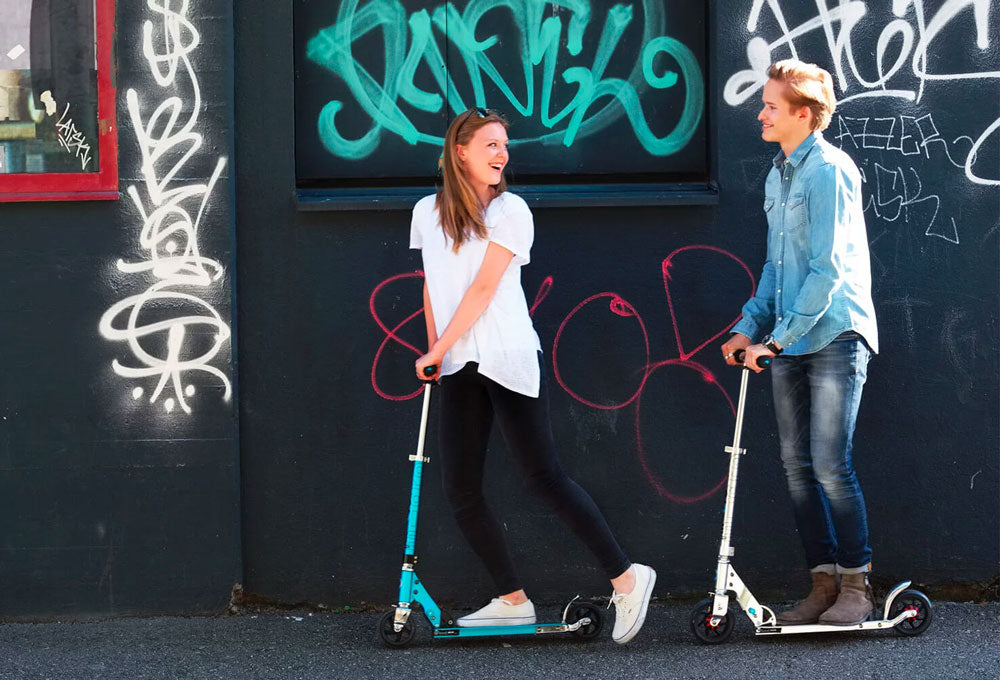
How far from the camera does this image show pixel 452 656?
4.49m

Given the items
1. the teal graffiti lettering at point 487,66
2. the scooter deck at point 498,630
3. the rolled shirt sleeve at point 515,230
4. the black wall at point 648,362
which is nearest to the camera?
the rolled shirt sleeve at point 515,230

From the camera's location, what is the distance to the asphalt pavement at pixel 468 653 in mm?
4301

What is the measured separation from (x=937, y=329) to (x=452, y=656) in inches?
92.8

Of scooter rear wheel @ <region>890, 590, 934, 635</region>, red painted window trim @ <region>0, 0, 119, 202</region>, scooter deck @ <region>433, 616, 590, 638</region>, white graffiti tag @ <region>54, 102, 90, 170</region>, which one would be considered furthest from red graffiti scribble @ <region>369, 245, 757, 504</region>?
white graffiti tag @ <region>54, 102, 90, 170</region>

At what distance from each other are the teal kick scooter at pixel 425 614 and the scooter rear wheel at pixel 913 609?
1096mm

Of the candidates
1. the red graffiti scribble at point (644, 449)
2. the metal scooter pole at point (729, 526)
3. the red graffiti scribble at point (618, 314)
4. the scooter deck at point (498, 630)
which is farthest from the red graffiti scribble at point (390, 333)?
the metal scooter pole at point (729, 526)

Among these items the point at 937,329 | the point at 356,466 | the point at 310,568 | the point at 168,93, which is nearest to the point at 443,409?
the point at 356,466

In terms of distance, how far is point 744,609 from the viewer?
14.5 ft

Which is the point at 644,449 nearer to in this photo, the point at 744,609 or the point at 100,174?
the point at 744,609

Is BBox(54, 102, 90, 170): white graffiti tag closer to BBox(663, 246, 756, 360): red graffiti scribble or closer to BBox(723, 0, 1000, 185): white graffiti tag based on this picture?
BBox(663, 246, 756, 360): red graffiti scribble

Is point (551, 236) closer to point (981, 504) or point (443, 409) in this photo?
point (443, 409)

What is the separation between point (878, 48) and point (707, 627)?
2401 millimetres

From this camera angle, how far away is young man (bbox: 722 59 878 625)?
4203mm

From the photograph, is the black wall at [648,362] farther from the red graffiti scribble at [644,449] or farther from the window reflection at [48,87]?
the window reflection at [48,87]
